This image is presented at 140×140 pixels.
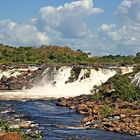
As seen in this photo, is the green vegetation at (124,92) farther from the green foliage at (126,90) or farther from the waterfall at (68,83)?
the waterfall at (68,83)

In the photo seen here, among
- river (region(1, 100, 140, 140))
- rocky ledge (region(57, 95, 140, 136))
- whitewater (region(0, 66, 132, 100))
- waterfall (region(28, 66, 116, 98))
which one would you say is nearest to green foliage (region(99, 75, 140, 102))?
rocky ledge (region(57, 95, 140, 136))

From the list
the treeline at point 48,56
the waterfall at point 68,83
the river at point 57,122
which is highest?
the treeline at point 48,56

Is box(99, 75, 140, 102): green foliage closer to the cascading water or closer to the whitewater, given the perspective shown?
the whitewater

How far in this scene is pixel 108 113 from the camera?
48.8 meters

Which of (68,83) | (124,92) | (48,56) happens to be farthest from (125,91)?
(48,56)

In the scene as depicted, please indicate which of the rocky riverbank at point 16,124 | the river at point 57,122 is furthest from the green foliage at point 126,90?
the rocky riverbank at point 16,124

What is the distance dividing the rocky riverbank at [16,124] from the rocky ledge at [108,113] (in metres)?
4.85

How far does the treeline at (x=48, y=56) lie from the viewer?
110887 millimetres

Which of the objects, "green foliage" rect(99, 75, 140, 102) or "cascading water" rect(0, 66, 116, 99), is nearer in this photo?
"green foliage" rect(99, 75, 140, 102)

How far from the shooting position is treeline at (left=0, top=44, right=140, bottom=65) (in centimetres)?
11089

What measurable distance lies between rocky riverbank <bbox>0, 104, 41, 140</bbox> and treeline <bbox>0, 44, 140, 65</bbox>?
2140 inches

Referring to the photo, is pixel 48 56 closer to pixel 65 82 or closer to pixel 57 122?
pixel 65 82

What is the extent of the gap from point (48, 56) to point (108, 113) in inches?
2987

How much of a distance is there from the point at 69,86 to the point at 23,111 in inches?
1132
